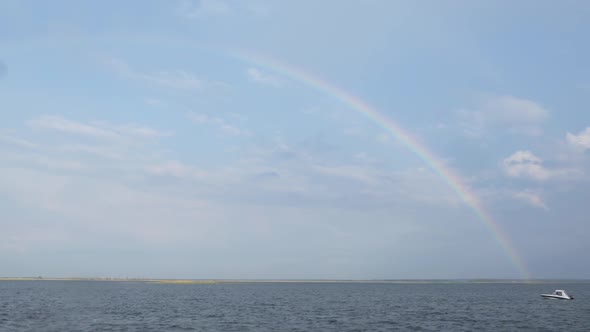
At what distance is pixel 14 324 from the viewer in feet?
238

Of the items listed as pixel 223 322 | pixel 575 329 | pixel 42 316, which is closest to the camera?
pixel 575 329

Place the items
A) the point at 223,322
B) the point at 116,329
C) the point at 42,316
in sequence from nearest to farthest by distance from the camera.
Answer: the point at 116,329
the point at 223,322
the point at 42,316

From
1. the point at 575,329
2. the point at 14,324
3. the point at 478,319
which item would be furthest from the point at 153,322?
the point at 575,329

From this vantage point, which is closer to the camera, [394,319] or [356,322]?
[356,322]

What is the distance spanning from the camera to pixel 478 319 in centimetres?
9019

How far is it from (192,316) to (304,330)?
26403 mm

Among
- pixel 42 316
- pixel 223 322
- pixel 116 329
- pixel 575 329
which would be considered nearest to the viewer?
pixel 116 329

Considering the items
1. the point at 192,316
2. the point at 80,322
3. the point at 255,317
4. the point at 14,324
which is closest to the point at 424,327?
the point at 255,317

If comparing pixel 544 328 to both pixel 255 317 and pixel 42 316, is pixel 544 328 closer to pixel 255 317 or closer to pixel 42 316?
pixel 255 317

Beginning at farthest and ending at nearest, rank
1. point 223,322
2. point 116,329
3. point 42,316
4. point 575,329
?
1. point 42,316
2. point 223,322
3. point 575,329
4. point 116,329

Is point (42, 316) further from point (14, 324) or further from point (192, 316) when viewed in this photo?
point (192, 316)

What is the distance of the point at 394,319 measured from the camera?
291 feet

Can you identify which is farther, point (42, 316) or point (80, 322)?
point (42, 316)

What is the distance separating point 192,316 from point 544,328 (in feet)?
174
